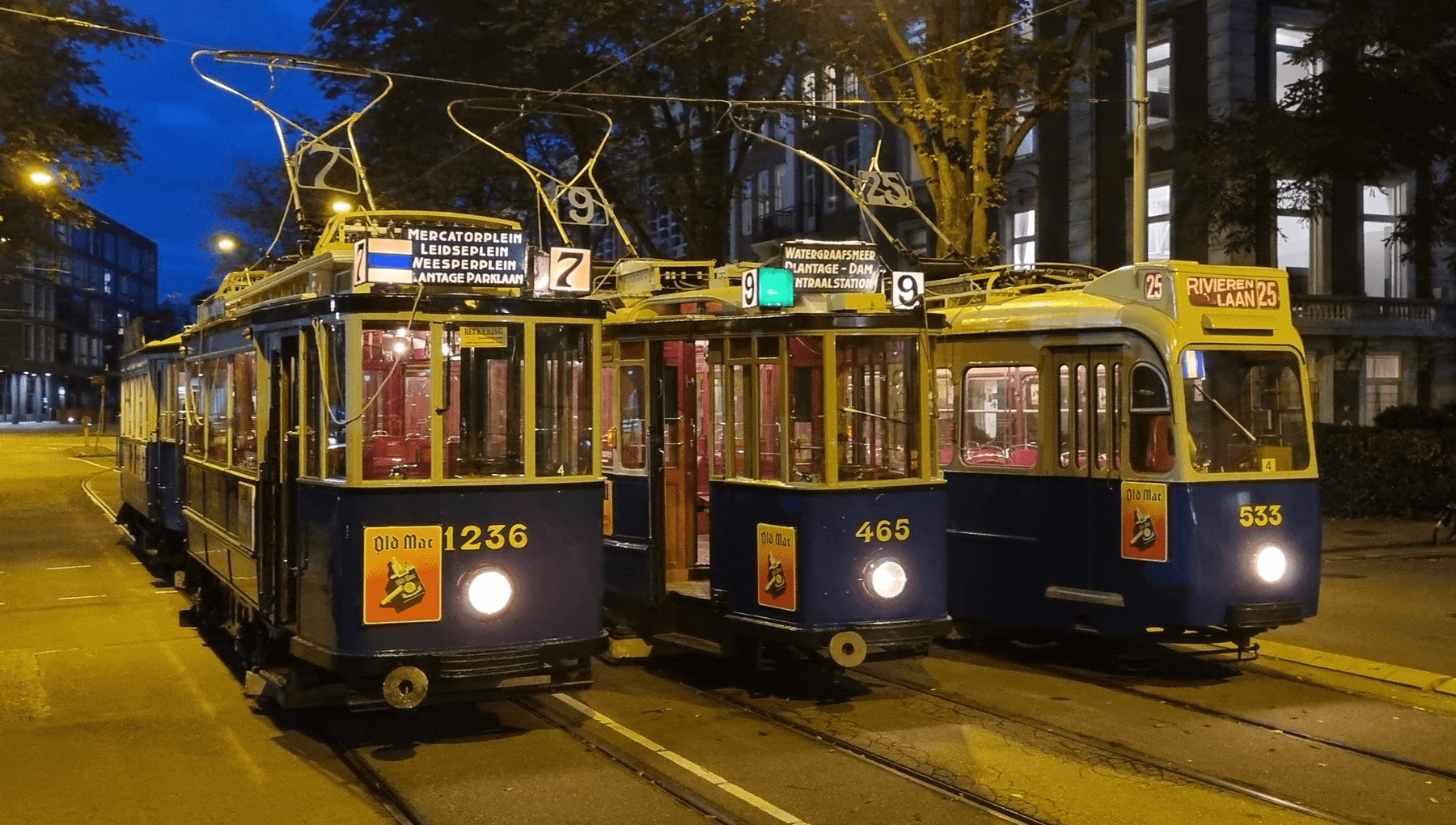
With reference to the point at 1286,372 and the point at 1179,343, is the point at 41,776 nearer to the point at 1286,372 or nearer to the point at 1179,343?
the point at 1179,343

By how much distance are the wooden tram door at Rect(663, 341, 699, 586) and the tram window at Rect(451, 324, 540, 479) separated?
2.28m

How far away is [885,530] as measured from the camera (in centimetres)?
971

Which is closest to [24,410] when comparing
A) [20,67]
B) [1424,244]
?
[20,67]

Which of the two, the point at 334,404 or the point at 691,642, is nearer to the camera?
the point at 334,404

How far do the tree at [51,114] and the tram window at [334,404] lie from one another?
58.7ft

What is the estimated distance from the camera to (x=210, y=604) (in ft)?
42.0

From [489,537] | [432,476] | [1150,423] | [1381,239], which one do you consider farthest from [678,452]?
[1381,239]

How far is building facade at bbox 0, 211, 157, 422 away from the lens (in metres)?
90.2

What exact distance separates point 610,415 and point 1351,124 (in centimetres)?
1497

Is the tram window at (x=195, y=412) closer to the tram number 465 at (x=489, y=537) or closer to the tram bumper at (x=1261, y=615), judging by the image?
the tram number 465 at (x=489, y=537)

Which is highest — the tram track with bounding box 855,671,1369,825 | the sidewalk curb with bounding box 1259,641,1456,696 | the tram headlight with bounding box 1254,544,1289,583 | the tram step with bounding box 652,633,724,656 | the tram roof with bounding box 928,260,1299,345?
the tram roof with bounding box 928,260,1299,345

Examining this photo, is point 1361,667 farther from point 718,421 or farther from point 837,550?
point 718,421

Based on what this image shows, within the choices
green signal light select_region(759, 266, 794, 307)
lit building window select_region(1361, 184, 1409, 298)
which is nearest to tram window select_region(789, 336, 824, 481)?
green signal light select_region(759, 266, 794, 307)

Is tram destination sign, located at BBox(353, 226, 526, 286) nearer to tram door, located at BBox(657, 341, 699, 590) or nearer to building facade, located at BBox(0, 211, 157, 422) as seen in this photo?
tram door, located at BBox(657, 341, 699, 590)
